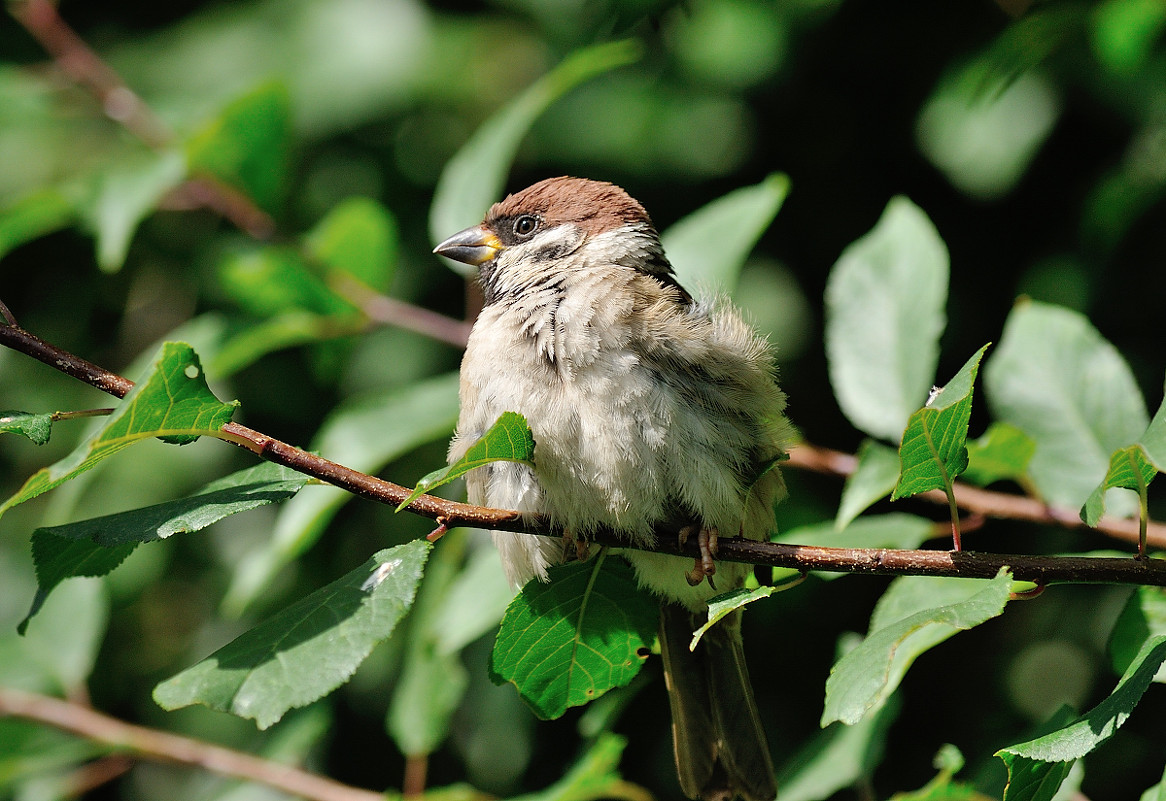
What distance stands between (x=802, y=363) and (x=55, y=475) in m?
2.61

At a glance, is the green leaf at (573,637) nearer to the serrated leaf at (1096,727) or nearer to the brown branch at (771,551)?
the brown branch at (771,551)

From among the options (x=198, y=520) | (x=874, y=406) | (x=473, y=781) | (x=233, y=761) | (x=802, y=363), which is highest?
(x=198, y=520)

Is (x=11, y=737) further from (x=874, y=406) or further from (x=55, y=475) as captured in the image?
(x=874, y=406)

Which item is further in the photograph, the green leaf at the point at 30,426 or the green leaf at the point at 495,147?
the green leaf at the point at 495,147

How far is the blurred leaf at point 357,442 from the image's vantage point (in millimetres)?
2240

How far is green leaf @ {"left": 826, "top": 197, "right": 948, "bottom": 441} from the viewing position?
2.17 meters

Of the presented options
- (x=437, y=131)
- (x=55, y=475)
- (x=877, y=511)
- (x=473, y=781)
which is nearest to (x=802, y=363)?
(x=877, y=511)

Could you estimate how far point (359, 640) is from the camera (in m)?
1.29

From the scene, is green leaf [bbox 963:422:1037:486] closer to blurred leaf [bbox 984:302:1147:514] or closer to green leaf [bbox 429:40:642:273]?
blurred leaf [bbox 984:302:1147:514]

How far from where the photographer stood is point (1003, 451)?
1.91m

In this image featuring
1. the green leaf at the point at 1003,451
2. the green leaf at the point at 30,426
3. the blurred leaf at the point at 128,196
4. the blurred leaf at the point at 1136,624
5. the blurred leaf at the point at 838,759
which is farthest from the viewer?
the blurred leaf at the point at 128,196

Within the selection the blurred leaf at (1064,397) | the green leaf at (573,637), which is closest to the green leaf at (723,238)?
the blurred leaf at (1064,397)

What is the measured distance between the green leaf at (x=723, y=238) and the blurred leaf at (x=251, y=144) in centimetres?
102

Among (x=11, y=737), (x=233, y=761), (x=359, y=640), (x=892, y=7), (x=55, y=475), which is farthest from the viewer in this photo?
(x=892, y=7)
